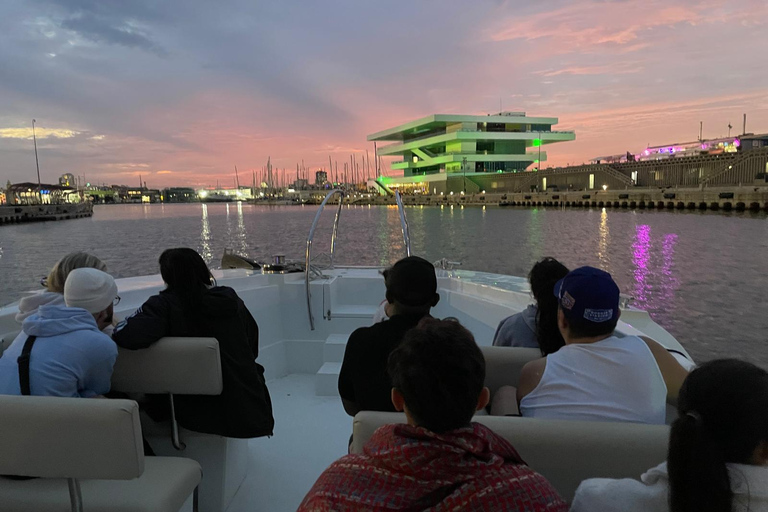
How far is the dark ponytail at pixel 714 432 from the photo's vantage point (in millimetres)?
627

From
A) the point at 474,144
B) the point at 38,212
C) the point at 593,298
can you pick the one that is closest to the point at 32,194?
the point at 38,212

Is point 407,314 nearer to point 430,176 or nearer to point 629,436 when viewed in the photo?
point 629,436

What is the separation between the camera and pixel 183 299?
1794mm

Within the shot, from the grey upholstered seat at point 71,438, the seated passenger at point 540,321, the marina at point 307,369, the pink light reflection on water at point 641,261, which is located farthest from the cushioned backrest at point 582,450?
the pink light reflection on water at point 641,261

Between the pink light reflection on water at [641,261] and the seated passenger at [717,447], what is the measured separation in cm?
1052

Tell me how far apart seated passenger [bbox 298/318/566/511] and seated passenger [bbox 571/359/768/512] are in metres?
0.18

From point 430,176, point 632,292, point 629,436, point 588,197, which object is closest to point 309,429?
point 629,436

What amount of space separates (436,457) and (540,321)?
106 cm

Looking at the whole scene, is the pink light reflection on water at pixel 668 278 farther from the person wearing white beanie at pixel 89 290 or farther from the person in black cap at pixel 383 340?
the person wearing white beanie at pixel 89 290

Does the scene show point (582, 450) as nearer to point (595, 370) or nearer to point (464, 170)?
point (595, 370)

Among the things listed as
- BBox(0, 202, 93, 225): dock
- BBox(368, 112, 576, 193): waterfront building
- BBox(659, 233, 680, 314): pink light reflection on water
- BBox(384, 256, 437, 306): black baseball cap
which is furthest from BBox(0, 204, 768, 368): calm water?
BBox(368, 112, 576, 193): waterfront building

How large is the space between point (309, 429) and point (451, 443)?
2117mm

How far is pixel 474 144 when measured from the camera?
Result: 5959cm

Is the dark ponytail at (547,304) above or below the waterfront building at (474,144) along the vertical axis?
below
